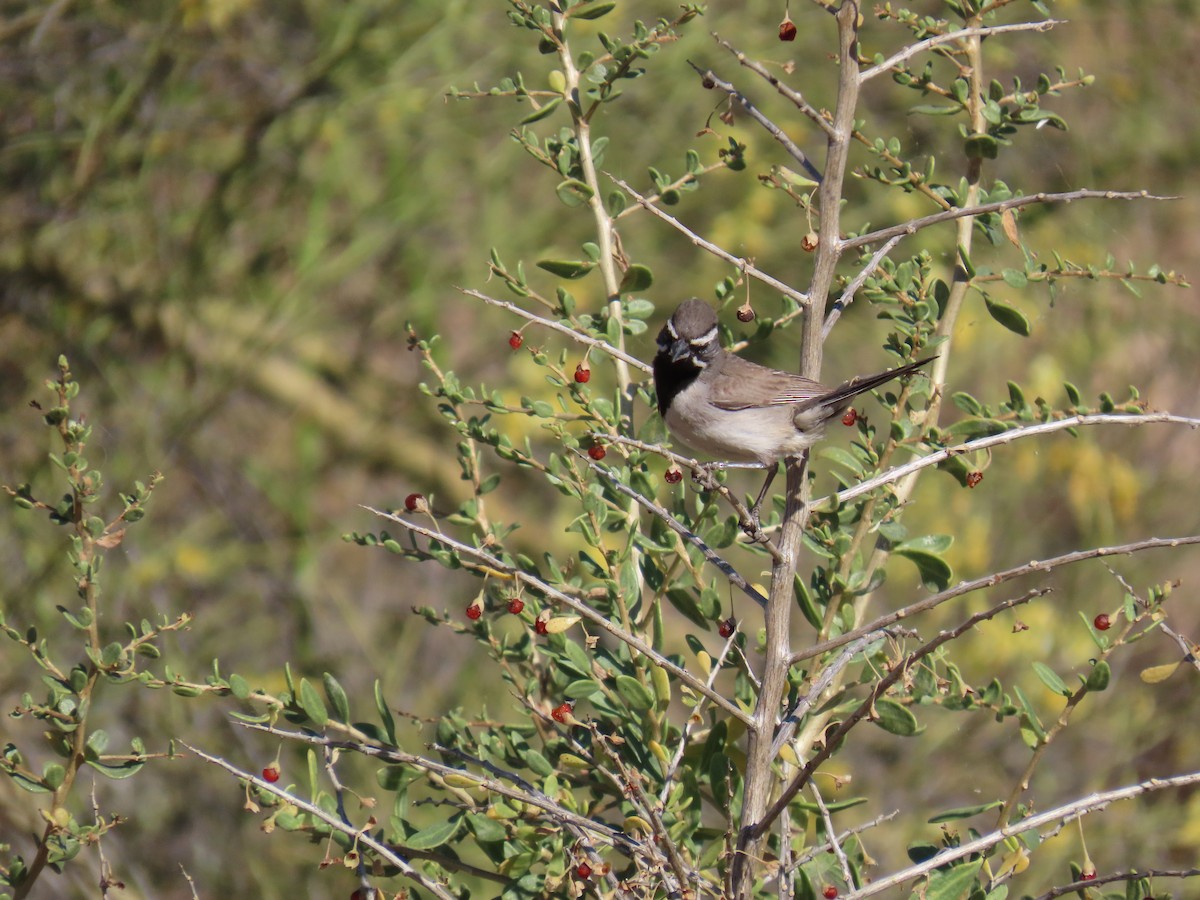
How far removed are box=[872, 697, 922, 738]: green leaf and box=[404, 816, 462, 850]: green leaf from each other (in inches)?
30.1

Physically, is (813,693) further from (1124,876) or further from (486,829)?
(486,829)

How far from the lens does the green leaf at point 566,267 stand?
Result: 8.35ft

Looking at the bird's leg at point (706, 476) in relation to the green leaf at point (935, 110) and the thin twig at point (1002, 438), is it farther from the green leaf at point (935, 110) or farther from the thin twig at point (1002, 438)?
the green leaf at point (935, 110)

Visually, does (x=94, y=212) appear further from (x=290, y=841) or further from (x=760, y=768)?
(x=760, y=768)

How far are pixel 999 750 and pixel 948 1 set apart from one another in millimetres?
3888

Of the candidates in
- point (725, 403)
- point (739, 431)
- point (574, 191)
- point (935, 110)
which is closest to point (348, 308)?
point (725, 403)

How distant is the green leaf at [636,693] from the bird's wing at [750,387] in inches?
60.6

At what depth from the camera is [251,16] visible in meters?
5.30

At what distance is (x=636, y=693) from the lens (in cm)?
225

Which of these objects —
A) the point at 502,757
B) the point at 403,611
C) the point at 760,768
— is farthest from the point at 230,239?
the point at 760,768

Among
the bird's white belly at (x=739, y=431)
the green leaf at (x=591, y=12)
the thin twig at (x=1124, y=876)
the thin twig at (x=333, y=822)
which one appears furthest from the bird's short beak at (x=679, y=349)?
the thin twig at (x=1124, y=876)

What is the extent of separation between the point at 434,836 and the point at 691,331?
176cm

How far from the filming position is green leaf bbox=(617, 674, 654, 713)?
7.32 ft

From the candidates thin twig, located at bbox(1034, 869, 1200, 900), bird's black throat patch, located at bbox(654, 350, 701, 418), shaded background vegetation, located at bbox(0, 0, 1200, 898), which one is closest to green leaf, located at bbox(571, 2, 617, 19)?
bird's black throat patch, located at bbox(654, 350, 701, 418)
